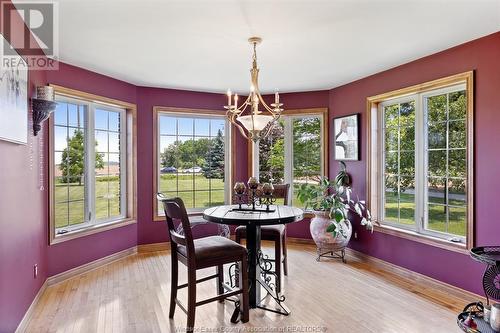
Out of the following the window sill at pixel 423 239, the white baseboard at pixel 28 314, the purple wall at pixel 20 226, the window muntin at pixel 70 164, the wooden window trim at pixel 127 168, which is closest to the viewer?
the purple wall at pixel 20 226

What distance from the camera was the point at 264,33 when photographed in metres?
2.86

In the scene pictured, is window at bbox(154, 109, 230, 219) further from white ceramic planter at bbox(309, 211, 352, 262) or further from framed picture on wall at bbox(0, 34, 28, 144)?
framed picture on wall at bbox(0, 34, 28, 144)

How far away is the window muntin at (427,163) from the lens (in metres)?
3.32

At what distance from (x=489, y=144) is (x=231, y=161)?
3.39 m

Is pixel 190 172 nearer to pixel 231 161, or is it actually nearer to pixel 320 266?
pixel 231 161

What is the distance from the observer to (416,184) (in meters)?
3.75

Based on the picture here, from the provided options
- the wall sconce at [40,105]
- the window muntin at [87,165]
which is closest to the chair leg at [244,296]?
the wall sconce at [40,105]

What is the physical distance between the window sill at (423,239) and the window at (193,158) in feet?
7.94

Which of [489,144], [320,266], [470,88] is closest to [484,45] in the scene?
[470,88]

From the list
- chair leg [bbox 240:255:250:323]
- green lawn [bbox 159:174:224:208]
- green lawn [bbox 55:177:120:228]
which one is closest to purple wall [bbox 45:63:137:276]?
green lawn [bbox 55:177:120:228]

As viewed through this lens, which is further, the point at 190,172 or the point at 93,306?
the point at 190,172

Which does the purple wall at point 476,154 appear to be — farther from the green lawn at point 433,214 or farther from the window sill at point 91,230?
the window sill at point 91,230

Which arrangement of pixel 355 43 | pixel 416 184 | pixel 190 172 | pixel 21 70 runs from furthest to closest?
pixel 190 172
pixel 416 184
pixel 355 43
pixel 21 70

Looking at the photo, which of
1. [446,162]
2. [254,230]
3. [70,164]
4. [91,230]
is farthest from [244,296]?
[70,164]
